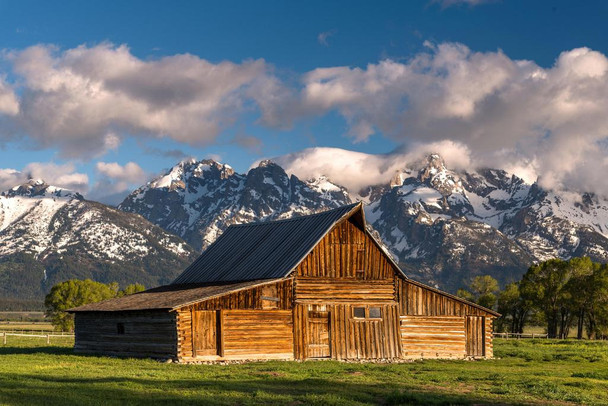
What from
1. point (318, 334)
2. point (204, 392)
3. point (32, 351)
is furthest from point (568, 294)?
point (204, 392)

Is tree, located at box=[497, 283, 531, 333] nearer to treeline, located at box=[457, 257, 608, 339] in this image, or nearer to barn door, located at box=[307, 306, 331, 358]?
treeline, located at box=[457, 257, 608, 339]

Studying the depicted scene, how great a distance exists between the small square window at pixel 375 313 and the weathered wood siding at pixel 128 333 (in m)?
13.8

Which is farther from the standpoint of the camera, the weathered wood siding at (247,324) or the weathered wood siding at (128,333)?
the weathered wood siding at (128,333)

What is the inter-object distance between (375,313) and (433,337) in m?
4.74

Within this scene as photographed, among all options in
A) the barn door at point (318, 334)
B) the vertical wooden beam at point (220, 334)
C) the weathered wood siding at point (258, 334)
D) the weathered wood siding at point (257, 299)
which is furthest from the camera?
the barn door at point (318, 334)

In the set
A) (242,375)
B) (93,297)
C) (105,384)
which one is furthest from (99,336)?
(93,297)

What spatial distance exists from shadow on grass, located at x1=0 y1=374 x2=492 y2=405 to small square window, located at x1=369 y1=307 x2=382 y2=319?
735 inches

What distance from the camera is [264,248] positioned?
181 feet

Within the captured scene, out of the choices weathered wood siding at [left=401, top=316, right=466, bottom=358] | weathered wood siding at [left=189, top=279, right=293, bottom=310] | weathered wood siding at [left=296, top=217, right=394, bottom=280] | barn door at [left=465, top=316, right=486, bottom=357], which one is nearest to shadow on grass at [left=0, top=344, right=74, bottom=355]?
weathered wood siding at [left=189, top=279, right=293, bottom=310]

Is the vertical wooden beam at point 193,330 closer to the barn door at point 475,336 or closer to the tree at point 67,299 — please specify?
the barn door at point 475,336

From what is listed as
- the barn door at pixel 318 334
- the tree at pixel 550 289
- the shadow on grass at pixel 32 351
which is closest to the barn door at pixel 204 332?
the barn door at pixel 318 334

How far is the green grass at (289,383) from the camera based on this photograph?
27672 millimetres

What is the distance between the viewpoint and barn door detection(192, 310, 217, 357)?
1791 inches

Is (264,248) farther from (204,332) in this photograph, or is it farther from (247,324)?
(204,332)
